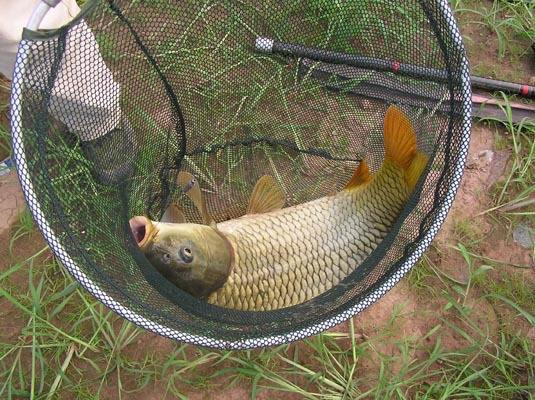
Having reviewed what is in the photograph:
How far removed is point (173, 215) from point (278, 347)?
51cm

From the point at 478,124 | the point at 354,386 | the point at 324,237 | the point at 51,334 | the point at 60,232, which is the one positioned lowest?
the point at 354,386

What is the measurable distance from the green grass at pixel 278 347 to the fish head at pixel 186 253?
355 mm

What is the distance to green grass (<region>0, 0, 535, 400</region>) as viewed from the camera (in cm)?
172

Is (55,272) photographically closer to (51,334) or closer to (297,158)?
(51,334)

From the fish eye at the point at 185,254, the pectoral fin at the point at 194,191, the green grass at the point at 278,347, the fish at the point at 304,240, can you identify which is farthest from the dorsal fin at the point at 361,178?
the fish eye at the point at 185,254

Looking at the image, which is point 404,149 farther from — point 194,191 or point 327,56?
point 194,191

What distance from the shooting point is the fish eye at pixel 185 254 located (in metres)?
1.25

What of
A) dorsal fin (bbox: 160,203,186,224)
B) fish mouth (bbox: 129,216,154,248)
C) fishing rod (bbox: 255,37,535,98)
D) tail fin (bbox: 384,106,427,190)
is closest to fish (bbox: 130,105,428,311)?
tail fin (bbox: 384,106,427,190)

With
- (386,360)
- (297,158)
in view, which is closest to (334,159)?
(297,158)

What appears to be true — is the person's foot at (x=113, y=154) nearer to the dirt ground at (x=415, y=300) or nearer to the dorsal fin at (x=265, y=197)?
the dorsal fin at (x=265, y=197)

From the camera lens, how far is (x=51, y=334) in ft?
5.76

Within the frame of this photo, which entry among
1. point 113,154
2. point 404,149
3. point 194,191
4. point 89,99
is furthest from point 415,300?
A: point 89,99

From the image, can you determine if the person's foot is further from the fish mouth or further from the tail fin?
the tail fin

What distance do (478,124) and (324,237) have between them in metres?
0.88
